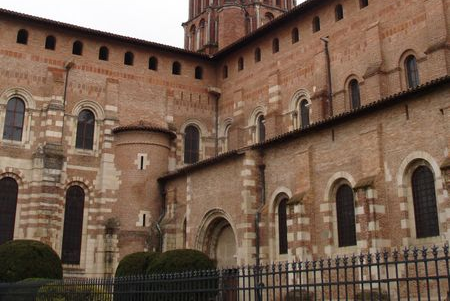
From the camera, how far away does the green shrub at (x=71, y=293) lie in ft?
39.7

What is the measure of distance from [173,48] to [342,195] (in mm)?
15597

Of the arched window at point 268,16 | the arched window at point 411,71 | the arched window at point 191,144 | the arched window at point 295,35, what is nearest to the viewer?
the arched window at point 411,71

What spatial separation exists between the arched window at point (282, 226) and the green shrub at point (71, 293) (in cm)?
1014

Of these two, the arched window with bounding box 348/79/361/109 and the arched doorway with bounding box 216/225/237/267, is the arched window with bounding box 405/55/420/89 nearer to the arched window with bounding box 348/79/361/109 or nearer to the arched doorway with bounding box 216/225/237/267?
the arched window with bounding box 348/79/361/109

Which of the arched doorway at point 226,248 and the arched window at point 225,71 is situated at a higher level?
the arched window at point 225,71

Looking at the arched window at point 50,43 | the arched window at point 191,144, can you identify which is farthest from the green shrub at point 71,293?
the arched window at point 50,43

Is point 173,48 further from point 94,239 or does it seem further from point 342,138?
point 342,138

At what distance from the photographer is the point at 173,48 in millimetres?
31422

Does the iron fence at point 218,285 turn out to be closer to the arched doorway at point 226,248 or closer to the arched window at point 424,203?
the arched window at point 424,203

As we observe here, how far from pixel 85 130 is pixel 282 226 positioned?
41.2 feet

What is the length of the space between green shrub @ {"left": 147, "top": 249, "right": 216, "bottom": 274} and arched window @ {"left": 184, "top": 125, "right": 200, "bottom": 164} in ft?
36.8

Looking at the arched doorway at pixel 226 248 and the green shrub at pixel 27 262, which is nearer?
the green shrub at pixel 27 262

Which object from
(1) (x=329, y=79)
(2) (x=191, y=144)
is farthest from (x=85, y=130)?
(1) (x=329, y=79)

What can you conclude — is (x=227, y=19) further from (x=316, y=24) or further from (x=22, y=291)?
(x=22, y=291)
